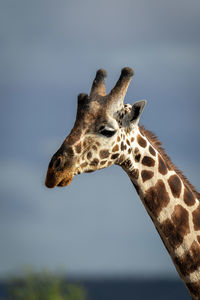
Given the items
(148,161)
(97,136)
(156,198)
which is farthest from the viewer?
(148,161)

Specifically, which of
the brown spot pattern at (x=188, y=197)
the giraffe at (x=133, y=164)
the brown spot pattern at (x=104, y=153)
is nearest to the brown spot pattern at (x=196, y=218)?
the giraffe at (x=133, y=164)

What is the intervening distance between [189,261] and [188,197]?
0.86 meters

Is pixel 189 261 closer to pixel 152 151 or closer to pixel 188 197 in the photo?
pixel 188 197

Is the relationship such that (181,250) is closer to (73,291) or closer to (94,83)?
(94,83)

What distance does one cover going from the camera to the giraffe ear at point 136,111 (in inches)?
323

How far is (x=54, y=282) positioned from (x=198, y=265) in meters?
26.7

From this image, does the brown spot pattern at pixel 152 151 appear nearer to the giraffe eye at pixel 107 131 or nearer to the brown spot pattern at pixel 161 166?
the brown spot pattern at pixel 161 166

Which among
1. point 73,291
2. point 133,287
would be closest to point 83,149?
point 73,291

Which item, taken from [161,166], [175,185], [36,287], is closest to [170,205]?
[175,185]

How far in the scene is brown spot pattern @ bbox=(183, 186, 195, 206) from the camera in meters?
8.47

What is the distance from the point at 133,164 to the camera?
27.3 feet

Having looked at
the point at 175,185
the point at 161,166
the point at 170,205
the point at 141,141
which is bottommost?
the point at 170,205

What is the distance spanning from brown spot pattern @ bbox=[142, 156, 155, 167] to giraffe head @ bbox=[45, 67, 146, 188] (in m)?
0.23

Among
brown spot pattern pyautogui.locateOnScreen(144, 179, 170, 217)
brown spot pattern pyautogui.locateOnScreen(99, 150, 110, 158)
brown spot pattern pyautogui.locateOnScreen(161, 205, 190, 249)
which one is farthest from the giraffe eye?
brown spot pattern pyautogui.locateOnScreen(161, 205, 190, 249)
